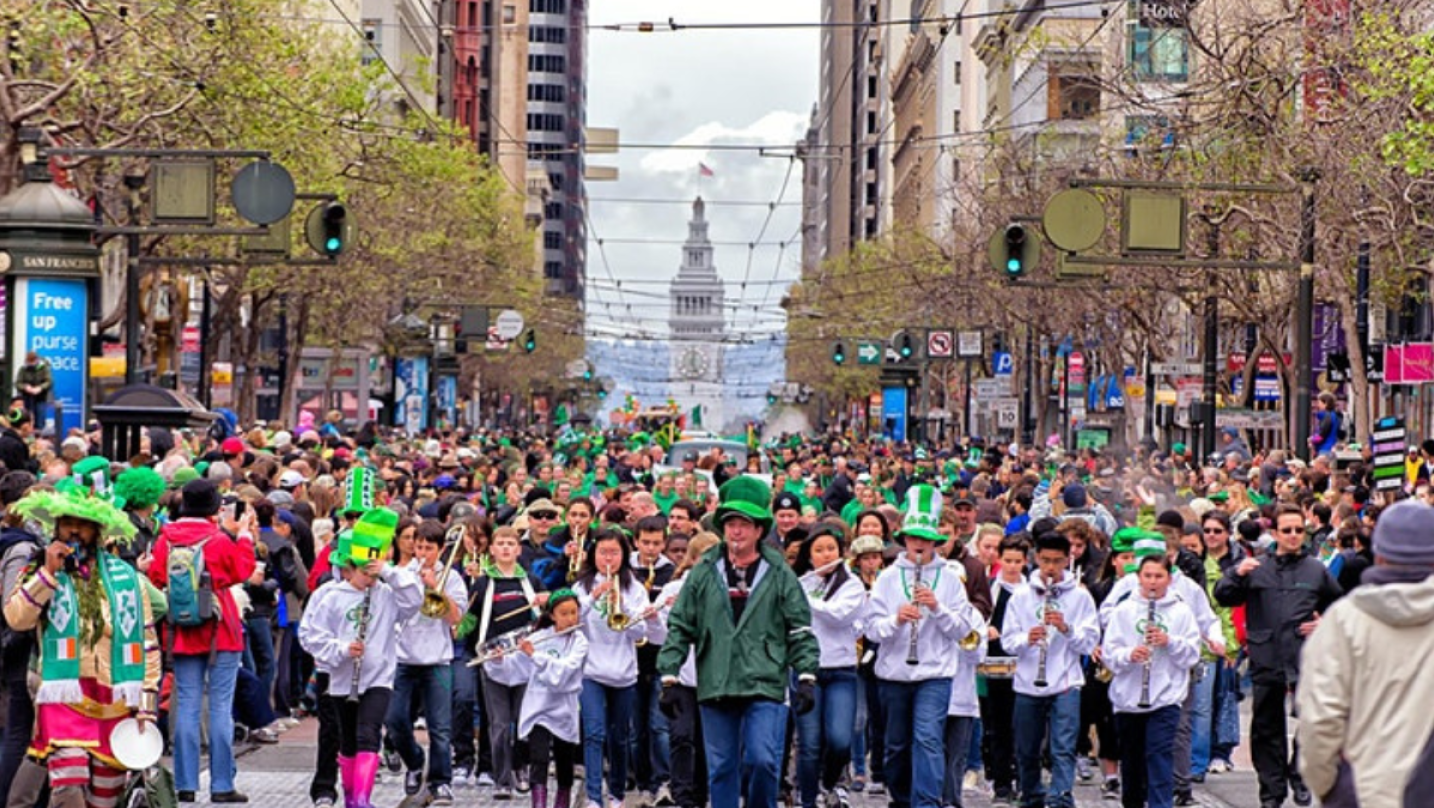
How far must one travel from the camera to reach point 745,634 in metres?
13.5

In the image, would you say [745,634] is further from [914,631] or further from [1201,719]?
[1201,719]

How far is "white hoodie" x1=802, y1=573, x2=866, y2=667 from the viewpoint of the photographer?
618 inches

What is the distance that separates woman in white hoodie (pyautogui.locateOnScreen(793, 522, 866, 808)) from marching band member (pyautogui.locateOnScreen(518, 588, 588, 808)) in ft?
3.92

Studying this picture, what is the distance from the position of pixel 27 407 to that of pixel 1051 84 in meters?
67.4

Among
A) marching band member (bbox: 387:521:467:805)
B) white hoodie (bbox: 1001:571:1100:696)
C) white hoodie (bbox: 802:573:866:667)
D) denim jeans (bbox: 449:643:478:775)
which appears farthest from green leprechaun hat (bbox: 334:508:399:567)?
white hoodie (bbox: 1001:571:1100:696)

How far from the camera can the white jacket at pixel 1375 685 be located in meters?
8.54

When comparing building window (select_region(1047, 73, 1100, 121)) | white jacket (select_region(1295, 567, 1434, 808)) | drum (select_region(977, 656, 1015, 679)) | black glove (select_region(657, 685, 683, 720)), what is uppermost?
building window (select_region(1047, 73, 1100, 121))

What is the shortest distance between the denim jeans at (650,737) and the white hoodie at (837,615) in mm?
1482

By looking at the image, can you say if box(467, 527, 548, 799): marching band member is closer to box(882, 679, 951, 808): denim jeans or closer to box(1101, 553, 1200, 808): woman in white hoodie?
box(882, 679, 951, 808): denim jeans

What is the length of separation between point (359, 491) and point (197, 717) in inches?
142

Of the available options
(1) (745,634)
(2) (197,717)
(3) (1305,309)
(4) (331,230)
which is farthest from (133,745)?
(3) (1305,309)

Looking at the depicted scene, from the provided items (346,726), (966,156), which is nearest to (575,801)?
(346,726)

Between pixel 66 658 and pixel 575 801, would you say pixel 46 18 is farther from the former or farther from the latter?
pixel 66 658

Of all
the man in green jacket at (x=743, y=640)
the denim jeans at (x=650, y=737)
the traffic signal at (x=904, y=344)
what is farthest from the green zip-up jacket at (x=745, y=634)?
the traffic signal at (x=904, y=344)
